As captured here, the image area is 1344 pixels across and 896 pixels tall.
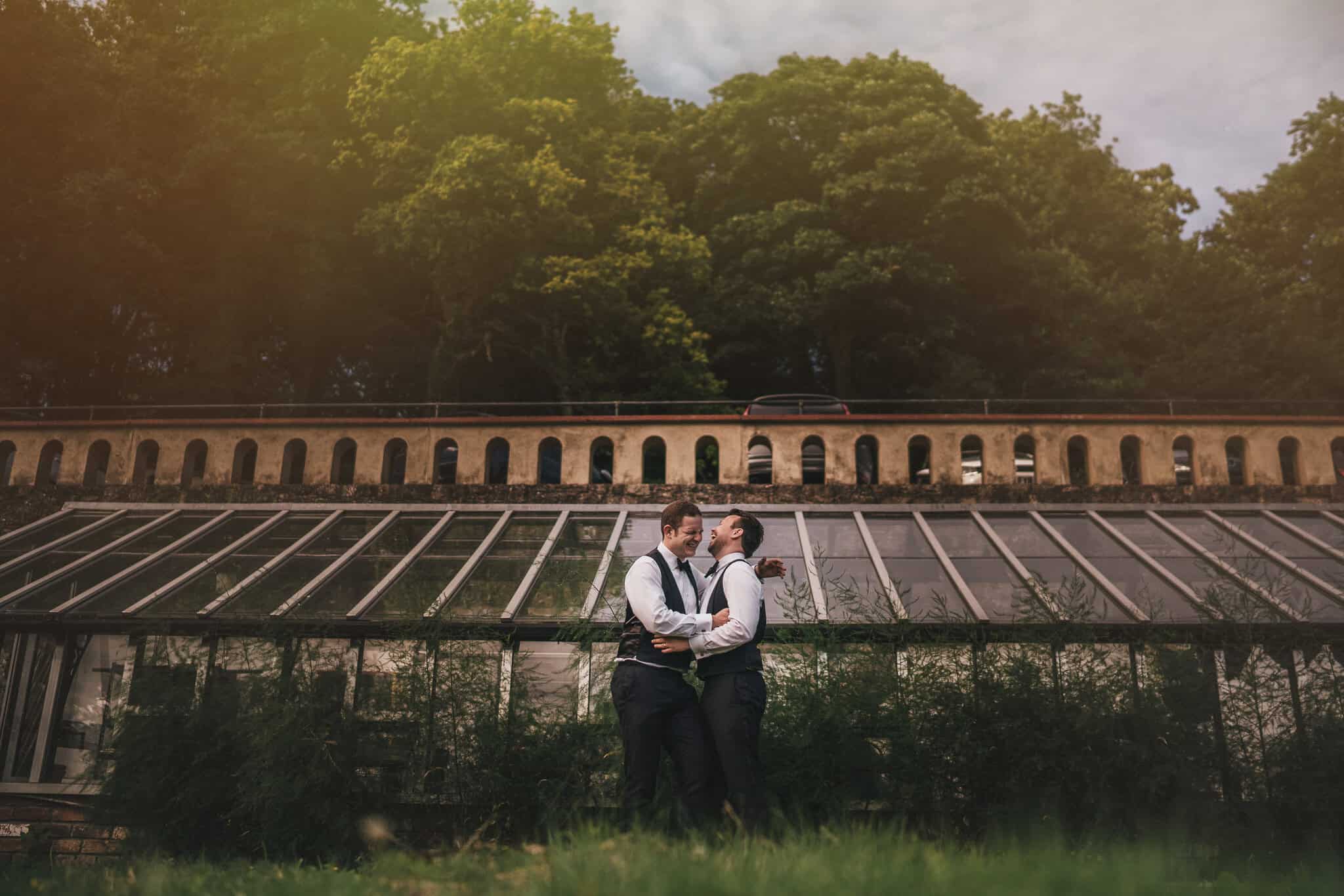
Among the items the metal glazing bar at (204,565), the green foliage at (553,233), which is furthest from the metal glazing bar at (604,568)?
the green foliage at (553,233)

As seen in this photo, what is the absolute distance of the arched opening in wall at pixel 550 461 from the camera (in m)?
14.8

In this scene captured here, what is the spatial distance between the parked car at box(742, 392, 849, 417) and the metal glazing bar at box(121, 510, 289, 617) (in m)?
6.75

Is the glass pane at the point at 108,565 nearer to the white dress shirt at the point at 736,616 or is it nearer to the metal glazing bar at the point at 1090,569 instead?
the white dress shirt at the point at 736,616

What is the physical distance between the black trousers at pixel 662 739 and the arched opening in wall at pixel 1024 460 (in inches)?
397

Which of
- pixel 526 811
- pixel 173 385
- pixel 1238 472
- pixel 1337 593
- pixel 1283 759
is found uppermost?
pixel 173 385

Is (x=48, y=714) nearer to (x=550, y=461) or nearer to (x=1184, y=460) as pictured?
(x=550, y=461)

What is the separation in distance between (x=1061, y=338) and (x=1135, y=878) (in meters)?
21.5

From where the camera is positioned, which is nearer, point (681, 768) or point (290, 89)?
point (681, 768)

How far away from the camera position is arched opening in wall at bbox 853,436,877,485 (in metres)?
14.2

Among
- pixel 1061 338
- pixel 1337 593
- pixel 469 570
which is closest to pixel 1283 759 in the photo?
pixel 1337 593

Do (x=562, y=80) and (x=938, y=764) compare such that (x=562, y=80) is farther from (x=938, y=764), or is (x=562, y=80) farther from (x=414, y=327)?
(x=938, y=764)

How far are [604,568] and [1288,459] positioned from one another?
10.6 m

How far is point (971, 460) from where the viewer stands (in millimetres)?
14703

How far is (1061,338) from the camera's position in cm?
2231
